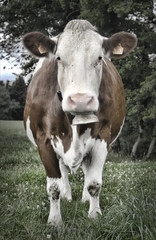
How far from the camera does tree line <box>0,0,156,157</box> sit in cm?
1318

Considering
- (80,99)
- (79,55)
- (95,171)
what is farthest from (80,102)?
(95,171)

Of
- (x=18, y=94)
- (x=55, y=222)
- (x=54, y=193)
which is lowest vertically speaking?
(x=18, y=94)

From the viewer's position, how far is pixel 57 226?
3.63 metres

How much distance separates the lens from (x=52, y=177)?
4.11 meters

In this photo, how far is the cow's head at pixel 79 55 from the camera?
2.94 meters

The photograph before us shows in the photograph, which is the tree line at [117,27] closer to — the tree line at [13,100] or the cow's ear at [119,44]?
the cow's ear at [119,44]

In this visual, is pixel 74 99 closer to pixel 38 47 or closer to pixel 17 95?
pixel 38 47

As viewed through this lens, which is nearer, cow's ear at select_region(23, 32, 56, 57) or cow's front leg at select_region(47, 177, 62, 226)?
cow's ear at select_region(23, 32, 56, 57)

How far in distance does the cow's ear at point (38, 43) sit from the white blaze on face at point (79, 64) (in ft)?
0.69

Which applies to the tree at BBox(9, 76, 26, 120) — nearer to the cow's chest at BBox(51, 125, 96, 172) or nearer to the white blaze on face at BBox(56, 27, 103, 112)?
the cow's chest at BBox(51, 125, 96, 172)

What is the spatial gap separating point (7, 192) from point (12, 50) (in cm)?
1421

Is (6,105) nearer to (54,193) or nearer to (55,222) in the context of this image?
(54,193)

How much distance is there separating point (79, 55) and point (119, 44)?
83cm

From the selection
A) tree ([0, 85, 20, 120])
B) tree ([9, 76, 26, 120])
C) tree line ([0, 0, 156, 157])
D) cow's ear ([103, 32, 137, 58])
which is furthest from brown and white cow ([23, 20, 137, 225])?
tree ([9, 76, 26, 120])
